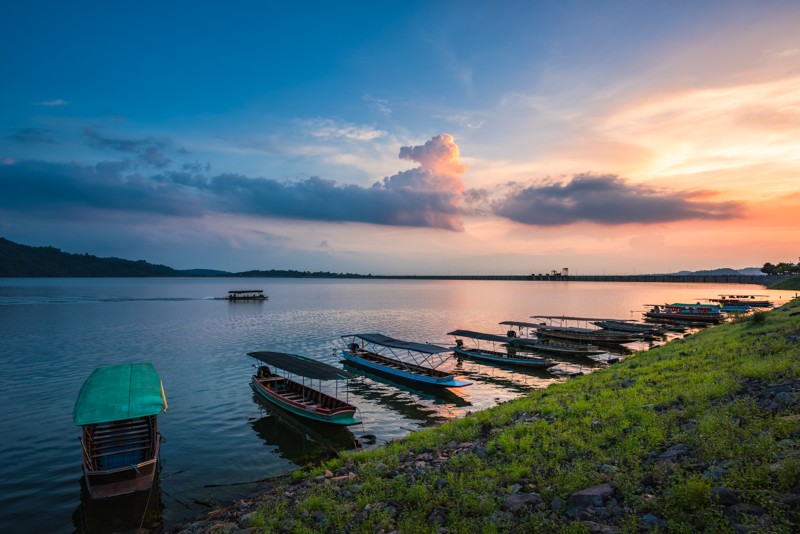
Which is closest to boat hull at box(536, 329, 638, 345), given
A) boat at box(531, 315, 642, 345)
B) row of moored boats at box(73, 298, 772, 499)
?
boat at box(531, 315, 642, 345)

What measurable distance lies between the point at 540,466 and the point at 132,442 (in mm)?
20562

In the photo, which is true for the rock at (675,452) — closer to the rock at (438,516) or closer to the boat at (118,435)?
→ the rock at (438,516)

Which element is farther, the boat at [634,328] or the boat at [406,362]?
the boat at [634,328]

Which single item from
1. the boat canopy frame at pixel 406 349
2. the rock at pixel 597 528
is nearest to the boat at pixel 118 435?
the rock at pixel 597 528

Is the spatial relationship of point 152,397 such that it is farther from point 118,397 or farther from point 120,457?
point 120,457

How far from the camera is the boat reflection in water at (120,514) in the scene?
16.7 meters

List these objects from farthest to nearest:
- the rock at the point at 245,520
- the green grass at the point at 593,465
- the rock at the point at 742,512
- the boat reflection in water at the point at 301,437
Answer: the boat reflection in water at the point at 301,437
the rock at the point at 245,520
the green grass at the point at 593,465
the rock at the point at 742,512

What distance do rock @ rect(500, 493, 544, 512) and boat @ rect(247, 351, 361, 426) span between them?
1632cm

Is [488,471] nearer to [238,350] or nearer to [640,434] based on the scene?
[640,434]

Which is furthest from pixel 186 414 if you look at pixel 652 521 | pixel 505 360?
pixel 505 360

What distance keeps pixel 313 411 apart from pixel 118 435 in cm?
1061

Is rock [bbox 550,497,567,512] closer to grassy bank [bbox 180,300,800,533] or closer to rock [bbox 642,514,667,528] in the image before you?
grassy bank [bbox 180,300,800,533]

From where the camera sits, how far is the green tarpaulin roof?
20.3 m

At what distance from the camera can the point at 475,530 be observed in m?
10.0
